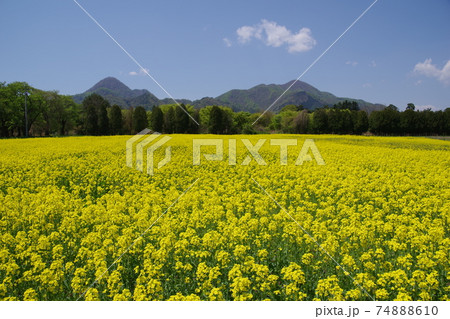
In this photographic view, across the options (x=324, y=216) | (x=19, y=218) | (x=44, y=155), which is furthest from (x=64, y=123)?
(x=324, y=216)

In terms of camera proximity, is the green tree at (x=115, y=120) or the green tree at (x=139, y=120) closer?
the green tree at (x=115, y=120)

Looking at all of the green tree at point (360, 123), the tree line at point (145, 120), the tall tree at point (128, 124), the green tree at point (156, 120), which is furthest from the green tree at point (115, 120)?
the green tree at point (360, 123)

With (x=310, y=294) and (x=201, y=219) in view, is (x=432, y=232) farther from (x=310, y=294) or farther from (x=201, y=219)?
(x=201, y=219)

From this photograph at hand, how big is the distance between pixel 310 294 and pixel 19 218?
7.32 meters

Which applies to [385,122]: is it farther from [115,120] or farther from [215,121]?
[115,120]

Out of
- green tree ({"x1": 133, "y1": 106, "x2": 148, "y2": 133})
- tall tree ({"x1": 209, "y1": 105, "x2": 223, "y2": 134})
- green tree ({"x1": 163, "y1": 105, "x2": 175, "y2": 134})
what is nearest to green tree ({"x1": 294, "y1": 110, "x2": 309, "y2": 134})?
tall tree ({"x1": 209, "y1": 105, "x2": 223, "y2": 134})

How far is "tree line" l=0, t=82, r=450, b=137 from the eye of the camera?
140ft

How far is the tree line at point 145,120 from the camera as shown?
42.8 m

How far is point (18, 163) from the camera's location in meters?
16.2

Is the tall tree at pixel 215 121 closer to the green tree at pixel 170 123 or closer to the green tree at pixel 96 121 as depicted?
the green tree at pixel 170 123

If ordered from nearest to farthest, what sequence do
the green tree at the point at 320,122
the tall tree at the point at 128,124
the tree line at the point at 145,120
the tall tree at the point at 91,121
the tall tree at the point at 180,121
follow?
1. the tree line at the point at 145,120
2. the tall tree at the point at 91,121
3. the tall tree at the point at 180,121
4. the tall tree at the point at 128,124
5. the green tree at the point at 320,122

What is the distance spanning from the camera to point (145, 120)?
2584 inches

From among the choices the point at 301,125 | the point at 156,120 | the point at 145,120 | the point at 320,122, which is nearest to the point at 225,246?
the point at 156,120

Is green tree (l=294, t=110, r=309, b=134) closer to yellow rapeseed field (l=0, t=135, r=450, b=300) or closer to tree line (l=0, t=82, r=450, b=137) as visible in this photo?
tree line (l=0, t=82, r=450, b=137)
